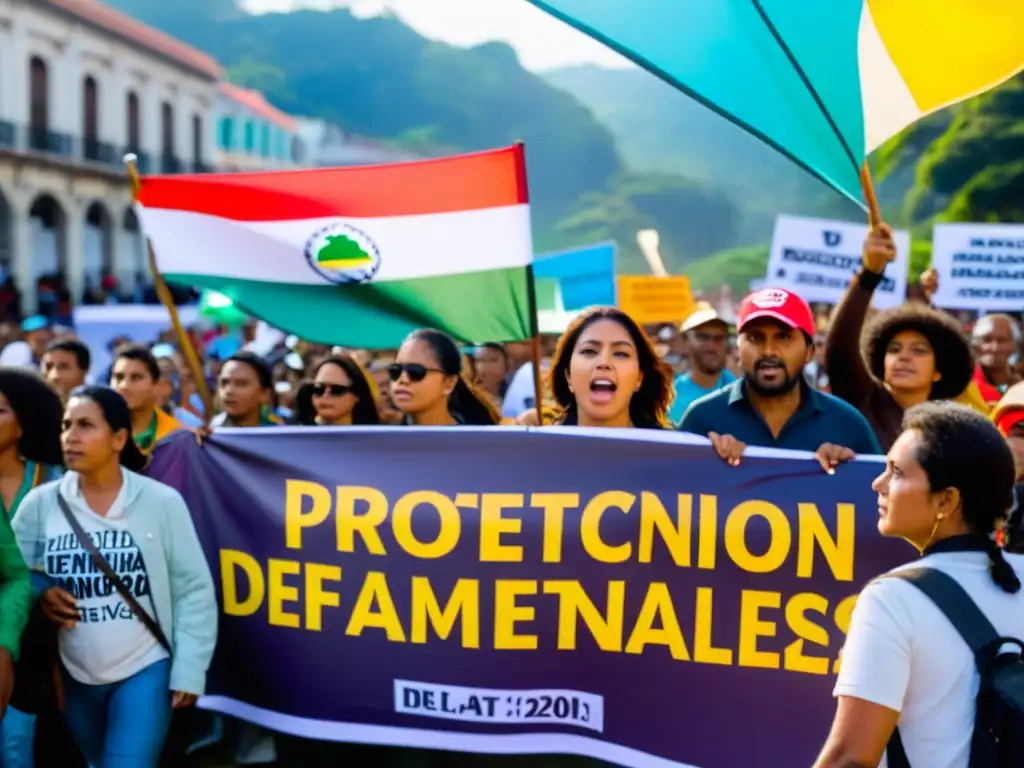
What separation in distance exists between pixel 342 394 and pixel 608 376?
1.78 m

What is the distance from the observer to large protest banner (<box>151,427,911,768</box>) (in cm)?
406

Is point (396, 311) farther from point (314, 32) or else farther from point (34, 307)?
point (314, 32)

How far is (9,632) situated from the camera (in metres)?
3.71

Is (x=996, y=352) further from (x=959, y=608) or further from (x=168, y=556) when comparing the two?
(x=959, y=608)

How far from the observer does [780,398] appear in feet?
14.3

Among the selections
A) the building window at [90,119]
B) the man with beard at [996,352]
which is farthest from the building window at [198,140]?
the man with beard at [996,352]

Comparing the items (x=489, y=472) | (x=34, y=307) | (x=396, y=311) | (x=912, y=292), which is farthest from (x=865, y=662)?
(x=34, y=307)

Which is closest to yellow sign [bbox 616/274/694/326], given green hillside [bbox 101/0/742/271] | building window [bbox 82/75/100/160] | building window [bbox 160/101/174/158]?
building window [bbox 82/75/100/160]

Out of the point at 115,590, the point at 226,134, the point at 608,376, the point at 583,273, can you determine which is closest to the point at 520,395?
the point at 583,273

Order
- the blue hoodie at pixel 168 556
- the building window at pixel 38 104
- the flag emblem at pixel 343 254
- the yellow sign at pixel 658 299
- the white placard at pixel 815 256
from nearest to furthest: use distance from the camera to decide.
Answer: the blue hoodie at pixel 168 556
the flag emblem at pixel 343 254
the white placard at pixel 815 256
the yellow sign at pixel 658 299
the building window at pixel 38 104

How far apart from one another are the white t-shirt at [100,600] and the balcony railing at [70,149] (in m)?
35.8

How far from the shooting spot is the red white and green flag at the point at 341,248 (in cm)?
555

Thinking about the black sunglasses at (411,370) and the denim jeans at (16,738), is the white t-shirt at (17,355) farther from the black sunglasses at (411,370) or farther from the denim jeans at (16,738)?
the denim jeans at (16,738)

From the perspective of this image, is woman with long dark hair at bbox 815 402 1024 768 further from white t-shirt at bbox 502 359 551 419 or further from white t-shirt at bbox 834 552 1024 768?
white t-shirt at bbox 502 359 551 419
